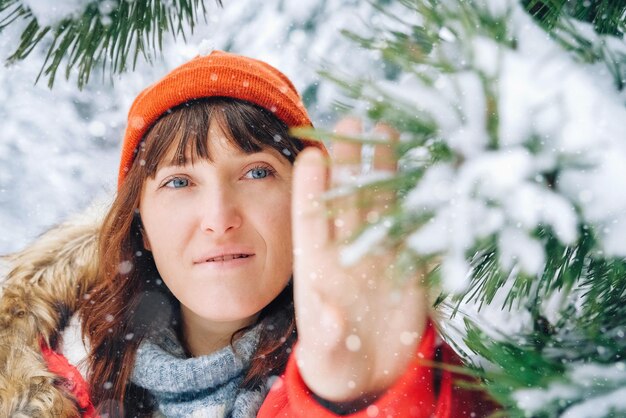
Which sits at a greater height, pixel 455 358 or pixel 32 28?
pixel 32 28

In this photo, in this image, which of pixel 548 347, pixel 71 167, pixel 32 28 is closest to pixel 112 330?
pixel 32 28

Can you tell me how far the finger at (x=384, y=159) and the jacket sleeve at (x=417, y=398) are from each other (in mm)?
364

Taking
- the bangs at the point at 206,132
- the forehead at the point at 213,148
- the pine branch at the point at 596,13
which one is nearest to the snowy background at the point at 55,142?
the bangs at the point at 206,132

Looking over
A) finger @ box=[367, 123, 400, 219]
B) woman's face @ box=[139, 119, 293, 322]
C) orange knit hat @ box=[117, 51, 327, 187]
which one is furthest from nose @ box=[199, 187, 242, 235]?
finger @ box=[367, 123, 400, 219]

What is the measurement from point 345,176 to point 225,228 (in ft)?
1.90

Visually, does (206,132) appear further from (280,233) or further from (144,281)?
(144,281)

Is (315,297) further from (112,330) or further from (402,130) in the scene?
(112,330)

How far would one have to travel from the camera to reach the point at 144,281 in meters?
1.52

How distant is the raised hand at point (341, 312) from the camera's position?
0.77m

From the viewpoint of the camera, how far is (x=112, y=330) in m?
1.48

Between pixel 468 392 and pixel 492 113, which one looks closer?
pixel 492 113

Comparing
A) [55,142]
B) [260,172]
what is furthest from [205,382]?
[55,142]

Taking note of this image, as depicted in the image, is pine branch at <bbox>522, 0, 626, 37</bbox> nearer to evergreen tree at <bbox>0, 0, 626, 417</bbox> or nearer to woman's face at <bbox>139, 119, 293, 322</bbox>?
evergreen tree at <bbox>0, 0, 626, 417</bbox>

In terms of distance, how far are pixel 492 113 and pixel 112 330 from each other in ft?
4.28
